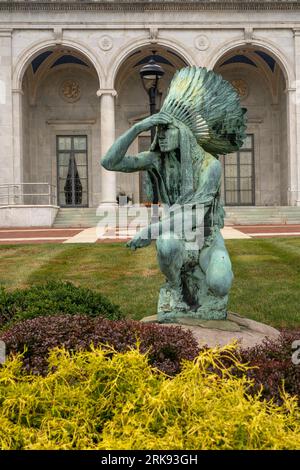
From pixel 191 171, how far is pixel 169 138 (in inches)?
13.7

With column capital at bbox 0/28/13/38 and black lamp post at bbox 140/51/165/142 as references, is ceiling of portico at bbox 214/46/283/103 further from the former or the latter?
black lamp post at bbox 140/51/165/142

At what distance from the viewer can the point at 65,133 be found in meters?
34.8

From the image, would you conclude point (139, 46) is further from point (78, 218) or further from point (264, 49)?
point (78, 218)

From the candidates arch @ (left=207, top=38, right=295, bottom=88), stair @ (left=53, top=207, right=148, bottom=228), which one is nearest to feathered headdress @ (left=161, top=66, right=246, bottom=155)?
stair @ (left=53, top=207, right=148, bottom=228)

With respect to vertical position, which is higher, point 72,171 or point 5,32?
point 5,32

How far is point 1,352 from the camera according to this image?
4.08 metres

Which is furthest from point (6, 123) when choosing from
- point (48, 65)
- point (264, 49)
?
point (264, 49)

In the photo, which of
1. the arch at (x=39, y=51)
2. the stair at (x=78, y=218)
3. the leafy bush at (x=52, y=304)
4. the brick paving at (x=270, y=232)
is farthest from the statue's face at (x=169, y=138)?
the arch at (x=39, y=51)

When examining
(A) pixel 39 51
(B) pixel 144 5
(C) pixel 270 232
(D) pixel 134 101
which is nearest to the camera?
(C) pixel 270 232

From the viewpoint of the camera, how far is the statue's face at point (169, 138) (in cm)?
497

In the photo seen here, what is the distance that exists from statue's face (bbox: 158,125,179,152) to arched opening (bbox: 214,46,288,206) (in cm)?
2999

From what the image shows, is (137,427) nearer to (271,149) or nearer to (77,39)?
(77,39)

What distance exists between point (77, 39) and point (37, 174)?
28.2 feet

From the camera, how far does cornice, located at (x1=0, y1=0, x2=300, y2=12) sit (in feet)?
95.6
